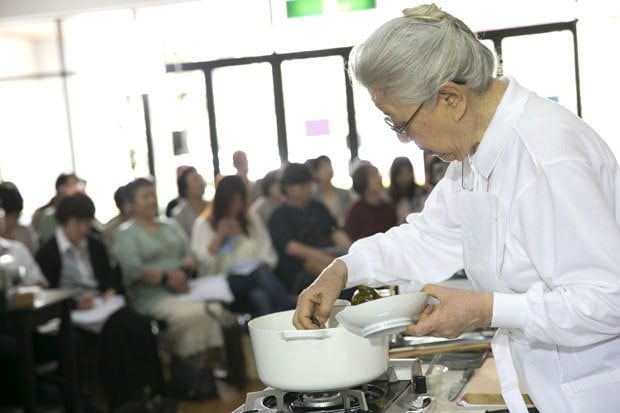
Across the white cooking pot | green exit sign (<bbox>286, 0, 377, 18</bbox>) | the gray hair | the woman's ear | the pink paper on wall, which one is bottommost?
the white cooking pot

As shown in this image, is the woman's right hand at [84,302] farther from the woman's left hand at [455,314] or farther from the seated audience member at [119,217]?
the woman's left hand at [455,314]

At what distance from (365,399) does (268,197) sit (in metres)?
4.52

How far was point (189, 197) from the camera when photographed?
553 cm

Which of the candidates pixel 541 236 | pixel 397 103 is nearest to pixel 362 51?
pixel 397 103

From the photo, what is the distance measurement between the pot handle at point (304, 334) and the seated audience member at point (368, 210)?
4076 mm

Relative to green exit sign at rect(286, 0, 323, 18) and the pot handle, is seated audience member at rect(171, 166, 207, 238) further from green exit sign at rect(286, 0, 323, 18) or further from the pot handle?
the pot handle

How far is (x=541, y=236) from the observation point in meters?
1.14

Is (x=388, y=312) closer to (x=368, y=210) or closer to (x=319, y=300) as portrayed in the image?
(x=319, y=300)

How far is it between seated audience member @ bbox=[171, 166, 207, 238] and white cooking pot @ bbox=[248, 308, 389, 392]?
13.7 ft

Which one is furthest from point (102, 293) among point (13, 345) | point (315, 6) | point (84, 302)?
point (315, 6)

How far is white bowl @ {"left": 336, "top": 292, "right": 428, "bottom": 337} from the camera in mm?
1169

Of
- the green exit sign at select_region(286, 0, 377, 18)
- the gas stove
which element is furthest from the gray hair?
the green exit sign at select_region(286, 0, 377, 18)

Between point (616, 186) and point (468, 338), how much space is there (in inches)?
33.7

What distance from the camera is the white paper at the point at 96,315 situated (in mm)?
4391
